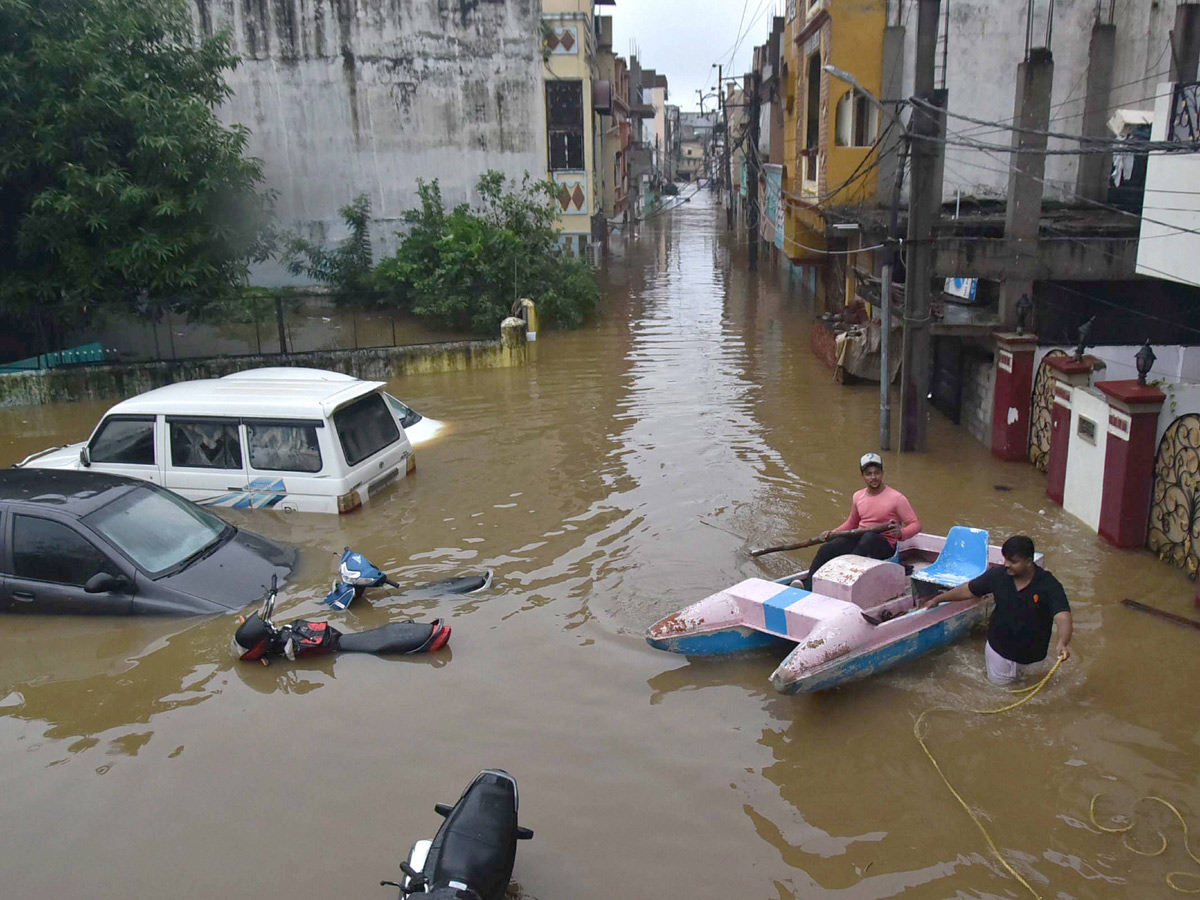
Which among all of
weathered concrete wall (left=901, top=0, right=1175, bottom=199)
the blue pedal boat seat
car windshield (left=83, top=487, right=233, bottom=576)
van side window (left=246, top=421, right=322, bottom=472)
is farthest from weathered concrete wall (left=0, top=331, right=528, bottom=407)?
the blue pedal boat seat

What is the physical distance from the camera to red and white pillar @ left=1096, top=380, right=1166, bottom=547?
29.9 ft

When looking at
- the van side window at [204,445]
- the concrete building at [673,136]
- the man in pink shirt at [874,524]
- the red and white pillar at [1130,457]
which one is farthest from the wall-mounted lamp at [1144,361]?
the concrete building at [673,136]

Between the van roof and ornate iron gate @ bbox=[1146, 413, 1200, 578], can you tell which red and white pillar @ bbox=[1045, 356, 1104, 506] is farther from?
the van roof

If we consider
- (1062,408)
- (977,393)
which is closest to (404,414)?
(977,393)

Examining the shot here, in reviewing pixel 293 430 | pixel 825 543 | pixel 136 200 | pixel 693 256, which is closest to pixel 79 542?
pixel 293 430

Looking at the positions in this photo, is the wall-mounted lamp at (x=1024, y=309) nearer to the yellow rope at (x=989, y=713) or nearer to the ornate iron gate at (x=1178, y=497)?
the ornate iron gate at (x=1178, y=497)

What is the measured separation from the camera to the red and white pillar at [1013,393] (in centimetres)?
1262

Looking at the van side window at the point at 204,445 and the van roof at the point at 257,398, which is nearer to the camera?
the van roof at the point at 257,398

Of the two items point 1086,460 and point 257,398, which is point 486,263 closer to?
point 257,398

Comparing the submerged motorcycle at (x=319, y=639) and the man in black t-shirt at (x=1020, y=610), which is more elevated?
the man in black t-shirt at (x=1020, y=610)

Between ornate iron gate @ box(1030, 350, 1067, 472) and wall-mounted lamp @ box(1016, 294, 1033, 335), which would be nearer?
ornate iron gate @ box(1030, 350, 1067, 472)

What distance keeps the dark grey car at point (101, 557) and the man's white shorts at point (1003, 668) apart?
19.2 feet

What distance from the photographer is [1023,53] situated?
63.9 feet

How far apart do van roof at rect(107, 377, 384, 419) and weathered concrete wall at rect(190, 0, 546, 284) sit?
15.6 meters
